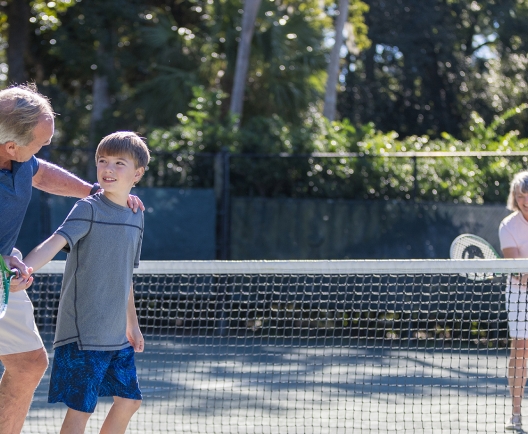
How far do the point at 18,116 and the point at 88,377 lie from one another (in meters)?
1.14

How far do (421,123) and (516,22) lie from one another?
15.7 feet

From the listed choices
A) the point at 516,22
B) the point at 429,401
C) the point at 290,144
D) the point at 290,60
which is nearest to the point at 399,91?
the point at 516,22

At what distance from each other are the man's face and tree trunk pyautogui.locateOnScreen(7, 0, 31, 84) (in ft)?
50.8

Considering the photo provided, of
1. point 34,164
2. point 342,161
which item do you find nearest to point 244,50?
point 342,161

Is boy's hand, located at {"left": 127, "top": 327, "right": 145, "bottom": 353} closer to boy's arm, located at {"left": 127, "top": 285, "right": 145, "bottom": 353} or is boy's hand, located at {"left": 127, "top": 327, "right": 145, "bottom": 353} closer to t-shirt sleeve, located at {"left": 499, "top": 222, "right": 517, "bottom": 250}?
boy's arm, located at {"left": 127, "top": 285, "right": 145, "bottom": 353}

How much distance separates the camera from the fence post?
38.1 ft

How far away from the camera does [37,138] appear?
12.0 ft

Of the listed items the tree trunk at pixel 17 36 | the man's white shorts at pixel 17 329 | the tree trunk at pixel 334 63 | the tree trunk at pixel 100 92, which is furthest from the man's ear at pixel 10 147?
the tree trunk at pixel 17 36

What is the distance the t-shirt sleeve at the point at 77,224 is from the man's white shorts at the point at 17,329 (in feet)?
1.47

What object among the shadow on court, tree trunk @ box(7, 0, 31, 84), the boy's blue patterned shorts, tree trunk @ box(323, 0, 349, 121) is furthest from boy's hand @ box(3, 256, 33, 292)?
tree trunk @ box(7, 0, 31, 84)

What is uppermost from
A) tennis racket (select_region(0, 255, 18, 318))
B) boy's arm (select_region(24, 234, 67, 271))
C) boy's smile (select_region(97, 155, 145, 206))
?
boy's smile (select_region(97, 155, 145, 206))

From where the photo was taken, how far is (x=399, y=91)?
3086 cm

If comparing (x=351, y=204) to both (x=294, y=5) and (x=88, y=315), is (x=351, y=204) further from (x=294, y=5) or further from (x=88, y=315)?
(x=294, y=5)

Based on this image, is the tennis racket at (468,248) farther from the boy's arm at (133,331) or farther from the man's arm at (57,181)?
the man's arm at (57,181)
